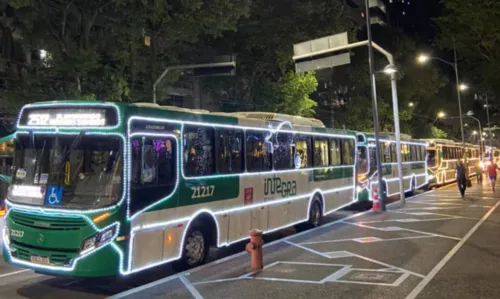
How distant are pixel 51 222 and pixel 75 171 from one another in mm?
819

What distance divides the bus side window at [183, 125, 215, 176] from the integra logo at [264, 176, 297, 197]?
233cm

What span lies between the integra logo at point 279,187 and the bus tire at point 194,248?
8.31ft

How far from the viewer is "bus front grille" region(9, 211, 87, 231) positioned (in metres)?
6.93

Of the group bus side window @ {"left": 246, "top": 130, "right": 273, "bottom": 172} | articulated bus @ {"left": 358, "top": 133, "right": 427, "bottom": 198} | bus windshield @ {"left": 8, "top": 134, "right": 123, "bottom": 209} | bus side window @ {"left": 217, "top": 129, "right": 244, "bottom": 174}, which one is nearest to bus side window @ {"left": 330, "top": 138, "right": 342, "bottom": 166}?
articulated bus @ {"left": 358, "top": 133, "right": 427, "bottom": 198}

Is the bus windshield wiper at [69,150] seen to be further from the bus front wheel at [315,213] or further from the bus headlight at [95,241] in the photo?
the bus front wheel at [315,213]

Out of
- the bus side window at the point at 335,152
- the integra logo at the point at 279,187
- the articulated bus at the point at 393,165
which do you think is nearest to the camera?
the integra logo at the point at 279,187

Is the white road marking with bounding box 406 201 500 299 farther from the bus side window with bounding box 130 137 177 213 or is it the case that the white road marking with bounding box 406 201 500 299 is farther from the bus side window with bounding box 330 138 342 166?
the bus side window with bounding box 330 138 342 166

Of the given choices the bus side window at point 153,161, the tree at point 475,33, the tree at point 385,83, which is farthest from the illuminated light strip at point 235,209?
the tree at point 385,83

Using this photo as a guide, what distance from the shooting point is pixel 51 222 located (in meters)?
7.04

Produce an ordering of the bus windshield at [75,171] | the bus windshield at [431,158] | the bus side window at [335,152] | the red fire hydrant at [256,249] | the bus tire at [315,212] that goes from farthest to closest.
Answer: the bus windshield at [431,158] → the bus side window at [335,152] → the bus tire at [315,212] → the red fire hydrant at [256,249] → the bus windshield at [75,171]

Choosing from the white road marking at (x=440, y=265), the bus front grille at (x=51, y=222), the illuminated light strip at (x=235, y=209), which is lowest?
the white road marking at (x=440, y=265)

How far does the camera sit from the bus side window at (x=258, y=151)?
10.8 m

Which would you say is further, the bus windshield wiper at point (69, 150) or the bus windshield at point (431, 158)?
the bus windshield at point (431, 158)

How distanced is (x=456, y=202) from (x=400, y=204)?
95.9 inches
